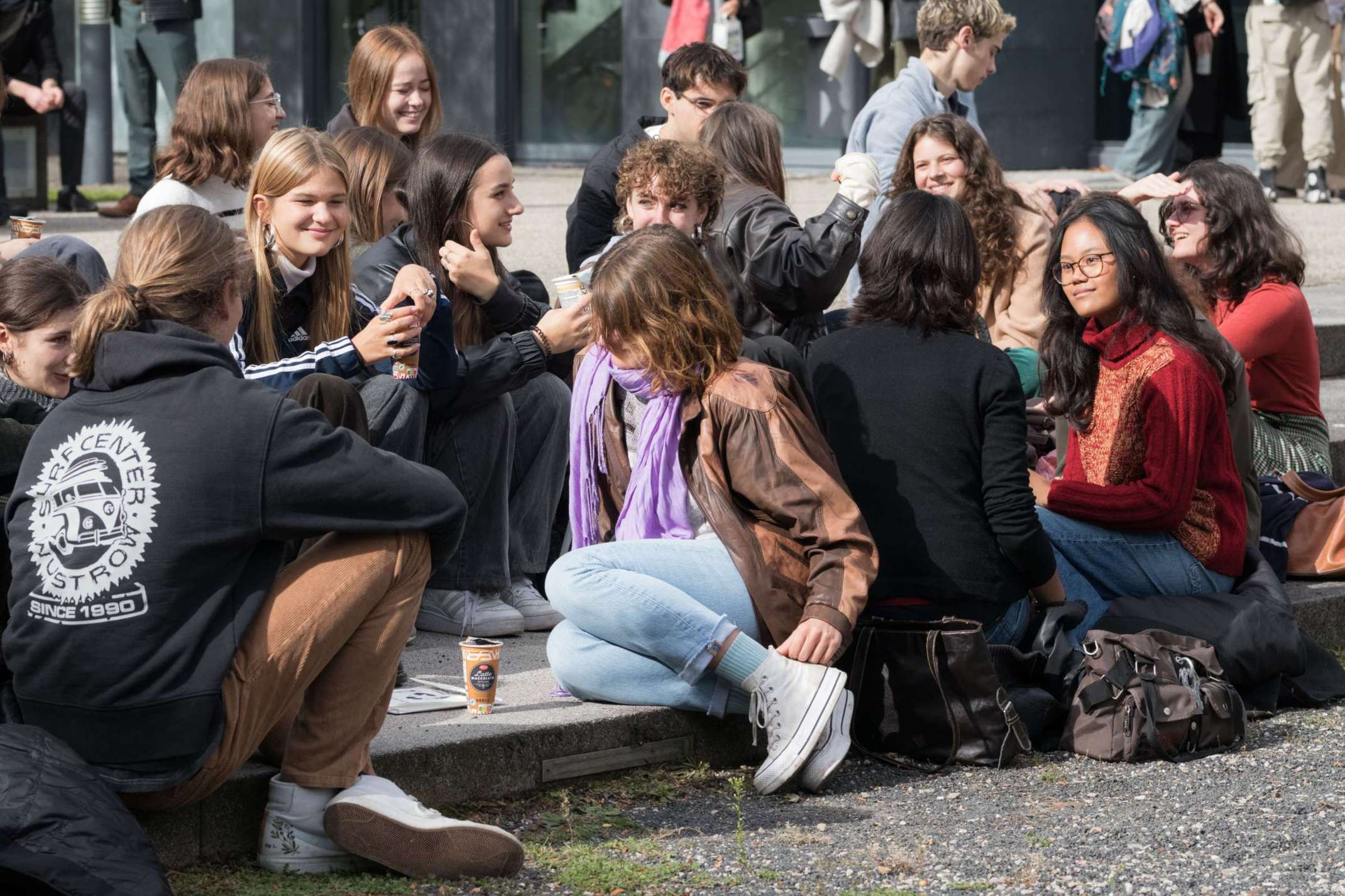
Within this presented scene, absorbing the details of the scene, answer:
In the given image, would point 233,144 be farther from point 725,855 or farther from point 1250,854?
point 1250,854

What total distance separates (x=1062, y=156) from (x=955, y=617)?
1018cm

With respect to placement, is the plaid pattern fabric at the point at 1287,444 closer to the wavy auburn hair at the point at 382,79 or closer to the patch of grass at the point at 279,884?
the wavy auburn hair at the point at 382,79

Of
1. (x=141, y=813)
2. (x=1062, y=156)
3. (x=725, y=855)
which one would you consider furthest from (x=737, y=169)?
(x=1062, y=156)

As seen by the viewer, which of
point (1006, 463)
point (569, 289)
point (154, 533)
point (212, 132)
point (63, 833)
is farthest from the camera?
point (212, 132)

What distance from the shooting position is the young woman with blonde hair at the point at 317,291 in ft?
15.2

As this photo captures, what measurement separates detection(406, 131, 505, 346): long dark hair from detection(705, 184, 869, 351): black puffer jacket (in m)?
0.74

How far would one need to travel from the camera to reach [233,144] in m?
5.52

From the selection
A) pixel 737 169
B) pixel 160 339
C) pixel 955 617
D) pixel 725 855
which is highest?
pixel 737 169

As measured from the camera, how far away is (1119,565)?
5.00 m

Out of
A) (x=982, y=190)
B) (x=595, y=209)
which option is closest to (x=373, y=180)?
(x=595, y=209)

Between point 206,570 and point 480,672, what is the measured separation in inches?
38.1

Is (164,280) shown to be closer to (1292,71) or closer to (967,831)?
(967,831)

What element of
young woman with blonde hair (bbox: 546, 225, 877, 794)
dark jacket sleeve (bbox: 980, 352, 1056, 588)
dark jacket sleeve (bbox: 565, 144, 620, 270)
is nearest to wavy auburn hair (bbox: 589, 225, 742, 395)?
young woman with blonde hair (bbox: 546, 225, 877, 794)

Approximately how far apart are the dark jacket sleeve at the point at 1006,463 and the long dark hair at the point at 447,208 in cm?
149
